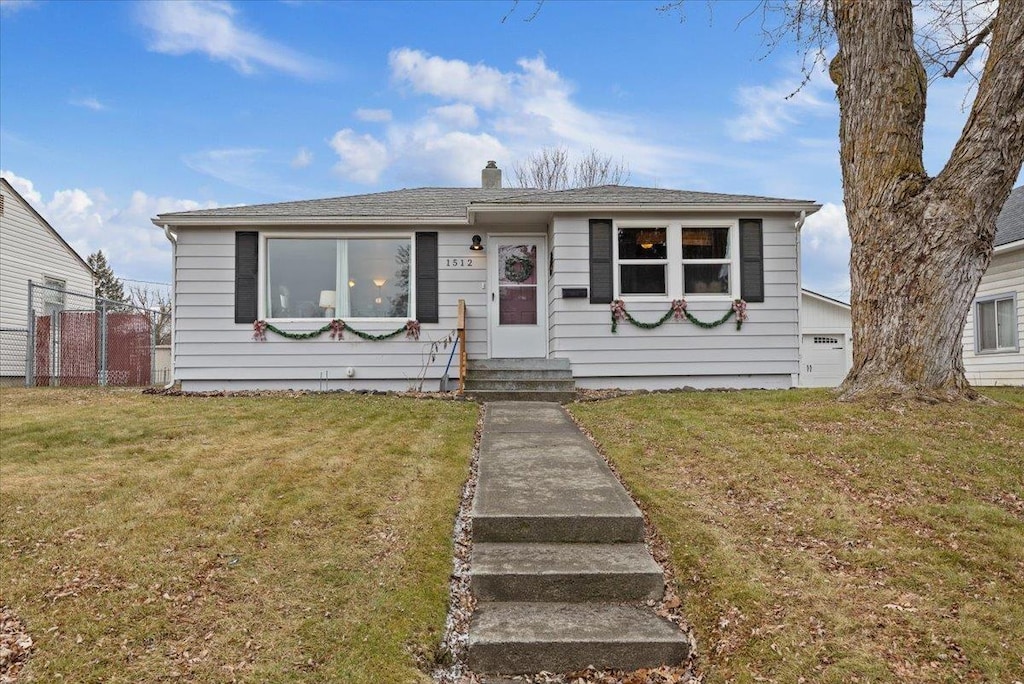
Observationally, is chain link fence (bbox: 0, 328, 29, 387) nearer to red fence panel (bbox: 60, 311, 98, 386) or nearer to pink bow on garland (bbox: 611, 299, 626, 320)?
red fence panel (bbox: 60, 311, 98, 386)

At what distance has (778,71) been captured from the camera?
968 cm

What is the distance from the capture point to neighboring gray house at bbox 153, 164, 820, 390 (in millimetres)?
9445

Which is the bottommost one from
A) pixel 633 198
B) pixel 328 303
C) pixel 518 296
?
pixel 328 303

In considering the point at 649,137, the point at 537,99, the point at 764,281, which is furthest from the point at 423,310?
the point at 537,99

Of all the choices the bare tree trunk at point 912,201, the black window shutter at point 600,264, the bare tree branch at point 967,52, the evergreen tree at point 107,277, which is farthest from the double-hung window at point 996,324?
the evergreen tree at point 107,277

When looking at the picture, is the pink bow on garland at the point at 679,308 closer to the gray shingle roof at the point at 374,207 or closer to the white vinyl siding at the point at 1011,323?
the gray shingle roof at the point at 374,207

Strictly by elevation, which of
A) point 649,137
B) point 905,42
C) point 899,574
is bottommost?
point 899,574

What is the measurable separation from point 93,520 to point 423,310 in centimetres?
624

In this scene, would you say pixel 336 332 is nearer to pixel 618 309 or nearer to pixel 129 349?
pixel 618 309

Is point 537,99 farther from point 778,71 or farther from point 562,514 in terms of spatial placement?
point 562,514

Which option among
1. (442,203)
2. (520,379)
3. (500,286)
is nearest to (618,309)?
(520,379)

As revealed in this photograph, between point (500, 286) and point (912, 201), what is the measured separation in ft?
18.9

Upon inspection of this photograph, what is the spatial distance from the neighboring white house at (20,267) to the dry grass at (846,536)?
15.9 metres

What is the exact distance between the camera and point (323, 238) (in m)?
9.96
